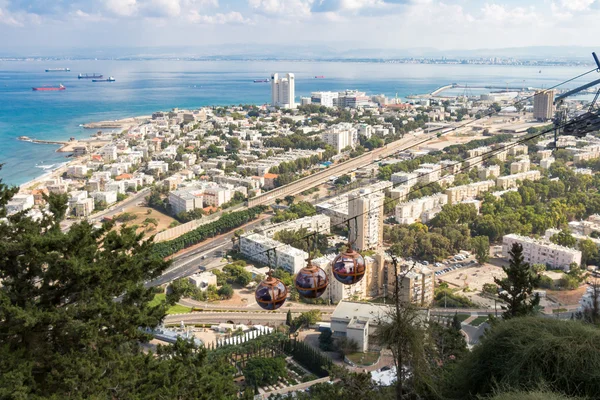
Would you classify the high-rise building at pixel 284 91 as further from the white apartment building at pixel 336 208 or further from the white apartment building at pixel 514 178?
the white apartment building at pixel 336 208

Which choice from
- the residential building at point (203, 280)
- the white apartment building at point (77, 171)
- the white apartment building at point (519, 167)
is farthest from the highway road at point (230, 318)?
the white apartment building at point (519, 167)

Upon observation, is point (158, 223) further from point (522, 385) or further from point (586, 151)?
point (586, 151)

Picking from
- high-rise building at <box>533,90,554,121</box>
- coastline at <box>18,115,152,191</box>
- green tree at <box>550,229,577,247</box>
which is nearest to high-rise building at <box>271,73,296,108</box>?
coastline at <box>18,115,152,191</box>

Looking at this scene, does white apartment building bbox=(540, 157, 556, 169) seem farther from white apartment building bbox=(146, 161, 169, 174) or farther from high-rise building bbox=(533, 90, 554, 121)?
white apartment building bbox=(146, 161, 169, 174)

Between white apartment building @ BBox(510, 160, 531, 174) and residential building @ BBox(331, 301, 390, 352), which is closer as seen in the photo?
residential building @ BBox(331, 301, 390, 352)

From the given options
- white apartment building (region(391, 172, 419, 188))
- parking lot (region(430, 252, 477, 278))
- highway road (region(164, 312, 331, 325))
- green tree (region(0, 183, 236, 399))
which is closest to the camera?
green tree (region(0, 183, 236, 399))

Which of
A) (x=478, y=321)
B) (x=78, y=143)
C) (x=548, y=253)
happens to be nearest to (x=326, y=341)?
(x=478, y=321)
